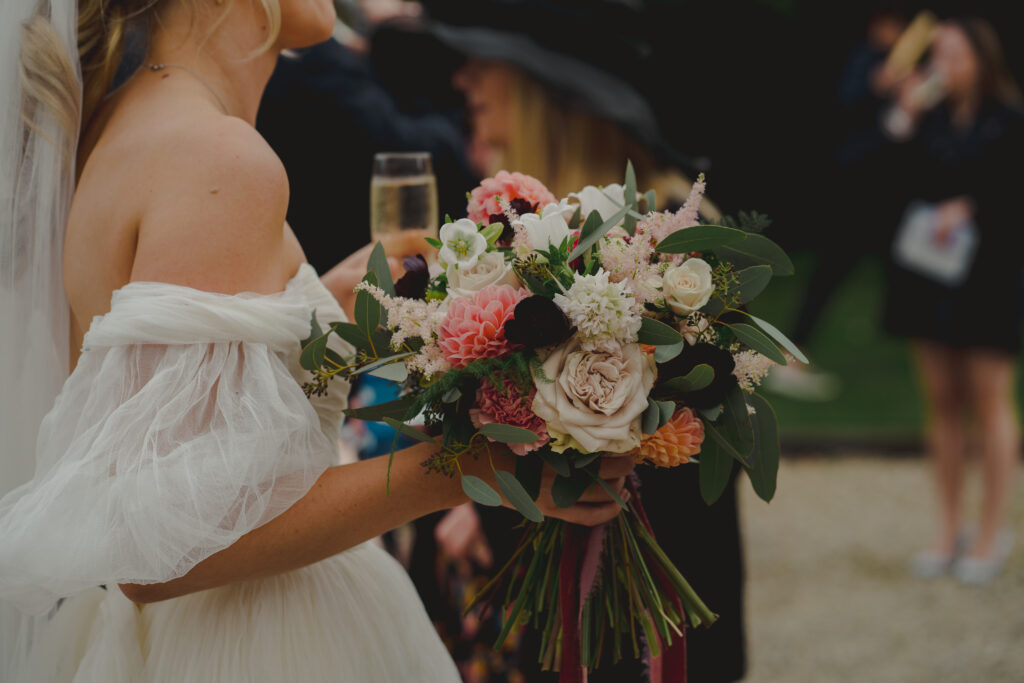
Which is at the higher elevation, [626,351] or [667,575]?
[626,351]

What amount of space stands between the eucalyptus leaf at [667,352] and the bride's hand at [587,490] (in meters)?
0.20

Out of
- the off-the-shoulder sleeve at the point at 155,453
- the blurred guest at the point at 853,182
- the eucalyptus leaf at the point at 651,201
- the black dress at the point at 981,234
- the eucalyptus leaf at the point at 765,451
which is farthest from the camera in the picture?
the blurred guest at the point at 853,182

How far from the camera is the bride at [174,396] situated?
126 cm

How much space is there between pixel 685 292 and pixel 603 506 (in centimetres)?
39

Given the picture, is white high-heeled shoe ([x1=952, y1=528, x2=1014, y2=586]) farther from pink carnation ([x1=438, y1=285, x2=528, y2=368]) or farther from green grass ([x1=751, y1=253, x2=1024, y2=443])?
pink carnation ([x1=438, y1=285, x2=528, y2=368])

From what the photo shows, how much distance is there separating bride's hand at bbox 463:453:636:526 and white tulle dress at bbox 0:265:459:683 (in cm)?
25

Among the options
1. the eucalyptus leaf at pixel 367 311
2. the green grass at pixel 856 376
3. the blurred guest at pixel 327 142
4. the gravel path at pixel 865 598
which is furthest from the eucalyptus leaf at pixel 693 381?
the green grass at pixel 856 376

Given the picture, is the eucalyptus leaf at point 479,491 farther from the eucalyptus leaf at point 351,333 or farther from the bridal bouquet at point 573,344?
the eucalyptus leaf at point 351,333

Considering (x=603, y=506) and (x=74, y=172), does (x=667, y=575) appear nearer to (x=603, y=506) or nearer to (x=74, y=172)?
(x=603, y=506)

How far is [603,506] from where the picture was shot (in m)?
1.49

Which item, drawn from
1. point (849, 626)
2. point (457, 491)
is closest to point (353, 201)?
point (457, 491)

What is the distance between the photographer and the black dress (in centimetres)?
460

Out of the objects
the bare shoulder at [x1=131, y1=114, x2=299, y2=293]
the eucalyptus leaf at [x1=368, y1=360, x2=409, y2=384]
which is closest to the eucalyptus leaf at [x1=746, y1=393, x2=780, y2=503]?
the eucalyptus leaf at [x1=368, y1=360, x2=409, y2=384]

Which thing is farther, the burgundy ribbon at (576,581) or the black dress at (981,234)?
the black dress at (981,234)
